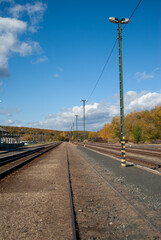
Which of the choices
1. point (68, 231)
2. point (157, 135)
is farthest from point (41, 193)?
point (157, 135)

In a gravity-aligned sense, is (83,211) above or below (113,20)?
below

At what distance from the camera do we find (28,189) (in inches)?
316

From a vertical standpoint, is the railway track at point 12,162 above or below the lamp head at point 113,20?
below

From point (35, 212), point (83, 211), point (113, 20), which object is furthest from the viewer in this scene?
point (113, 20)

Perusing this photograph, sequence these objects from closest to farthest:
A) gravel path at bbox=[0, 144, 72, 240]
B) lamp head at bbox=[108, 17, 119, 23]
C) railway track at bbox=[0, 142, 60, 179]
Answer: gravel path at bbox=[0, 144, 72, 240] < railway track at bbox=[0, 142, 60, 179] < lamp head at bbox=[108, 17, 119, 23]

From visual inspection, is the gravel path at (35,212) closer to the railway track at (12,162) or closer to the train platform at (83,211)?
the train platform at (83,211)

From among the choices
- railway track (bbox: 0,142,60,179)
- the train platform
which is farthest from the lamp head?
railway track (bbox: 0,142,60,179)

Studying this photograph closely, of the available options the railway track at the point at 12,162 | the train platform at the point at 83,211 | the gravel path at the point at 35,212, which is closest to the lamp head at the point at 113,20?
the train platform at the point at 83,211

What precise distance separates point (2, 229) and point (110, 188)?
15.3 feet

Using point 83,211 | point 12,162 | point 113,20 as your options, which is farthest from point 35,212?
point 12,162

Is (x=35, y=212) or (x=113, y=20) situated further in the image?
(x=113, y=20)

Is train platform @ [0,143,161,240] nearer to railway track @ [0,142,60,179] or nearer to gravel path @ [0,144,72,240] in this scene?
gravel path @ [0,144,72,240]

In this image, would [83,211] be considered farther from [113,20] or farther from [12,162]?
[12,162]

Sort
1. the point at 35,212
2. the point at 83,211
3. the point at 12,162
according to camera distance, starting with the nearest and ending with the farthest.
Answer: the point at 35,212 → the point at 83,211 → the point at 12,162
